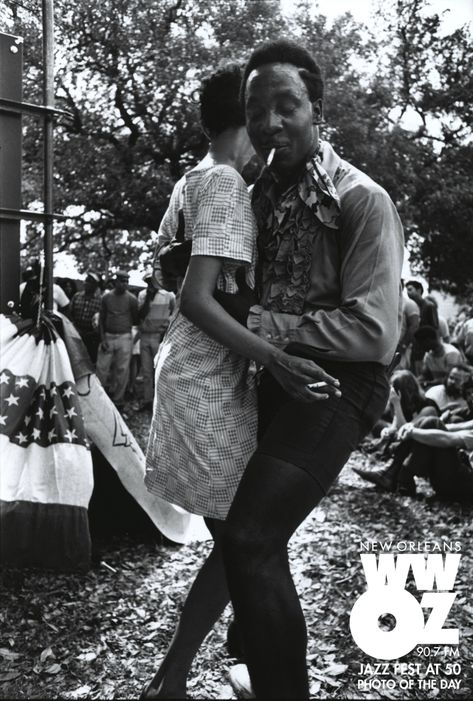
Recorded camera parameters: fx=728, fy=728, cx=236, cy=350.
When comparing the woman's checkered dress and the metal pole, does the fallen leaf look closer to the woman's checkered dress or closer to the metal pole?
the woman's checkered dress

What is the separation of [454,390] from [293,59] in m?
4.86

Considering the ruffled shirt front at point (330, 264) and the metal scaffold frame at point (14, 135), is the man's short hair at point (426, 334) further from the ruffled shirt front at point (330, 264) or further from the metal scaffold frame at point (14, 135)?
the ruffled shirt front at point (330, 264)

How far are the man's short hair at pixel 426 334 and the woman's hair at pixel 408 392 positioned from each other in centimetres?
82

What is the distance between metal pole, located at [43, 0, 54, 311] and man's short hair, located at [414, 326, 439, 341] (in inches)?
187

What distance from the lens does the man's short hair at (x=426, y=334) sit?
25.3 feet

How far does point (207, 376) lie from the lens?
2.26 meters

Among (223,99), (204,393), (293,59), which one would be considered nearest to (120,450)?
(204,393)

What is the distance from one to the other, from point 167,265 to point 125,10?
12.9 metres

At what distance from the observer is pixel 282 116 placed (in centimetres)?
212

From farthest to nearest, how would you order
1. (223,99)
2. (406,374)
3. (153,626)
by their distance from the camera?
(406,374) < (153,626) < (223,99)

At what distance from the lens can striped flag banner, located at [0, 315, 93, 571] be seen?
3670 mm

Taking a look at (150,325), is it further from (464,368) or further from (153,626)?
(153,626)

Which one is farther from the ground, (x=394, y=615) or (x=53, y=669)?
(x=394, y=615)

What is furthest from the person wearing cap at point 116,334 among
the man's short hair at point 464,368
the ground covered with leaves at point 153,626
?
the ground covered with leaves at point 153,626
